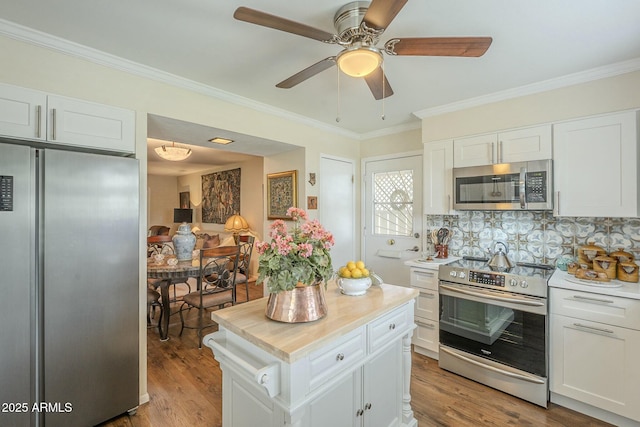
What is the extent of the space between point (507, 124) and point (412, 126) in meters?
1.10

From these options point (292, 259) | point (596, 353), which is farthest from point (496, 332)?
point (292, 259)

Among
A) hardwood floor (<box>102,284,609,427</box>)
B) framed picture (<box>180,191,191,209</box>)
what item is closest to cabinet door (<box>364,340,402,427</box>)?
hardwood floor (<box>102,284,609,427</box>)

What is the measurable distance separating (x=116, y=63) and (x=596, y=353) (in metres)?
3.88

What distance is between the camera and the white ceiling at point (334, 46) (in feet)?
5.16

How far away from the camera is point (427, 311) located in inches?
→ 112

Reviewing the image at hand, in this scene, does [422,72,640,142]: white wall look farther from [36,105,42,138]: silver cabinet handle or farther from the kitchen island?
[36,105,42,138]: silver cabinet handle

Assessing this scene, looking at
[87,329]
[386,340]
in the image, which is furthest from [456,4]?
[87,329]

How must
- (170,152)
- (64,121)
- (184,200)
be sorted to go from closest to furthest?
1. (64,121)
2. (170,152)
3. (184,200)

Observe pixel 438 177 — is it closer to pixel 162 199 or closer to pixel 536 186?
pixel 536 186

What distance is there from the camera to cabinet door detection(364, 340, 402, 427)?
1.57 m

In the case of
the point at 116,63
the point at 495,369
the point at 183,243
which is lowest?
the point at 495,369

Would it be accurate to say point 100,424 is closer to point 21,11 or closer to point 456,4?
point 21,11

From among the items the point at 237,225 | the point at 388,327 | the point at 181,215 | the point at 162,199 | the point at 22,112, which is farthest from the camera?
the point at 162,199

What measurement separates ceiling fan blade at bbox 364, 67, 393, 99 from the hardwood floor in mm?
2278
